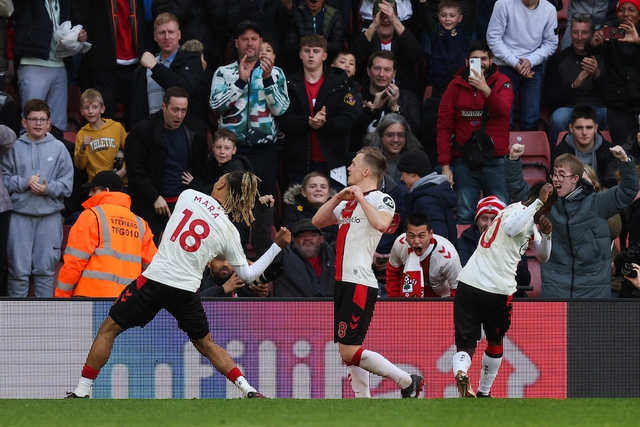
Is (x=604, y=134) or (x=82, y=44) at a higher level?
(x=82, y=44)

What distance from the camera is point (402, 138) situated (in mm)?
11914

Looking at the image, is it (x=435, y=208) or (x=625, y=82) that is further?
(x=625, y=82)

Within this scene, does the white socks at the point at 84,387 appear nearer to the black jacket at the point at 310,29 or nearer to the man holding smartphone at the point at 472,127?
the man holding smartphone at the point at 472,127

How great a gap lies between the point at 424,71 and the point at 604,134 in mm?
2249

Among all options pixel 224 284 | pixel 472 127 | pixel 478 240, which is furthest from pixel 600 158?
pixel 224 284

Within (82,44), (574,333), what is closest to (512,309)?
(574,333)

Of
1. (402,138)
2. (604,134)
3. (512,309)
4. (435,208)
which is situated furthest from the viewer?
(604,134)

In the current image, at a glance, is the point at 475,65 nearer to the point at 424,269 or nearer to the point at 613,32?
the point at 613,32

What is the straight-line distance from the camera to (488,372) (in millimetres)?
8625

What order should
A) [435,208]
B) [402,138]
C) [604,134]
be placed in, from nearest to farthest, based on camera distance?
1. [435,208]
2. [402,138]
3. [604,134]

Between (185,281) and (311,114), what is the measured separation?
13.5ft

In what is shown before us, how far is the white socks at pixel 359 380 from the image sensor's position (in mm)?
8611

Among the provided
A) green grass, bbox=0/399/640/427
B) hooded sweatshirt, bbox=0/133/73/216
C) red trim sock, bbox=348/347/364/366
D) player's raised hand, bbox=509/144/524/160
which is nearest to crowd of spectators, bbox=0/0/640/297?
hooded sweatshirt, bbox=0/133/73/216

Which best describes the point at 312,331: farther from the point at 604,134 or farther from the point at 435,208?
the point at 604,134
